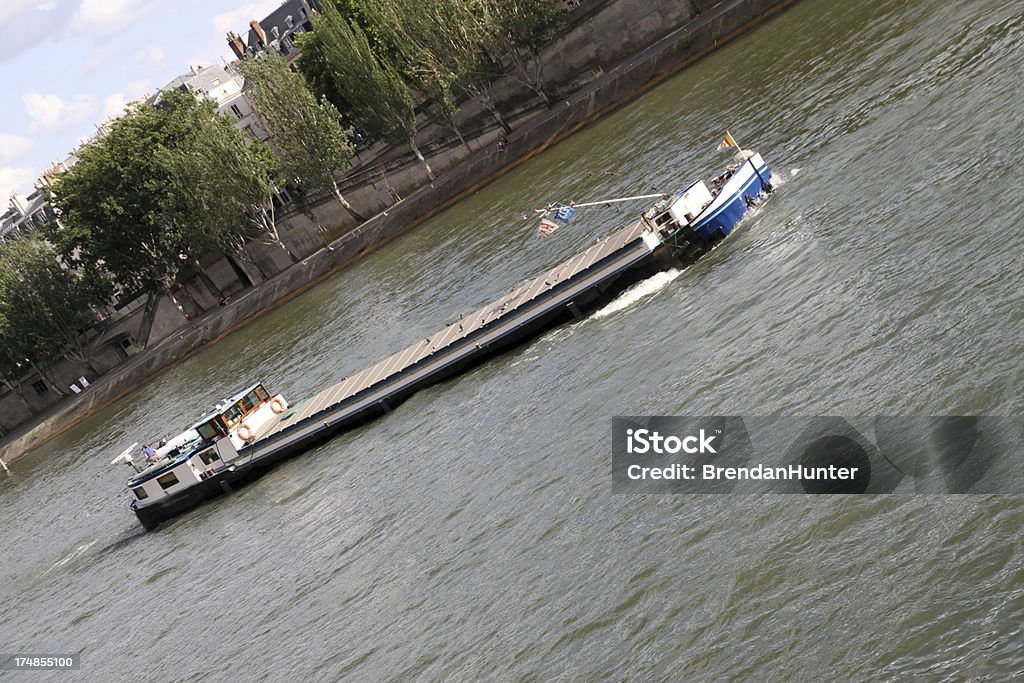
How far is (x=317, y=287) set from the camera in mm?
91125

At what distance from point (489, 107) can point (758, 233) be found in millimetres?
53008

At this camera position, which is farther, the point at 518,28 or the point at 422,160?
the point at 422,160

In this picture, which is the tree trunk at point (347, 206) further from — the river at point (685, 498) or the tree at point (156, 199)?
the river at point (685, 498)

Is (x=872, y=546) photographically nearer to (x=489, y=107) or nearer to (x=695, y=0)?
(x=695, y=0)

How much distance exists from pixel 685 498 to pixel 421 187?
237 ft

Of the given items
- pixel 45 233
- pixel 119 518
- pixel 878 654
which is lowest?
pixel 878 654

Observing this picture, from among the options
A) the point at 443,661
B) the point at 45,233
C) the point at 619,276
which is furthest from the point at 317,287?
the point at 443,661

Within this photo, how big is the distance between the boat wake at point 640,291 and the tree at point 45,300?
78.8 m

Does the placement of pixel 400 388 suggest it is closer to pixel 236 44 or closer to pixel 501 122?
pixel 501 122

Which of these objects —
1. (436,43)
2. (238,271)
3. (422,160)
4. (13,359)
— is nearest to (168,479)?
(436,43)

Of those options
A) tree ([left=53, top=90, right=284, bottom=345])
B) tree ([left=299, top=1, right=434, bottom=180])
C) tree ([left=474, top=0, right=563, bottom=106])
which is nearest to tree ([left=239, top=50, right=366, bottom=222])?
tree ([left=299, top=1, right=434, bottom=180])

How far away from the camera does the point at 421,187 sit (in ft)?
313

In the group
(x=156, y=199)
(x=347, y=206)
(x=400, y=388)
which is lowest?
(x=400, y=388)

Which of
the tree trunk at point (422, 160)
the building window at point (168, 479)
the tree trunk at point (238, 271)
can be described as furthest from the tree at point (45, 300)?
the building window at point (168, 479)
